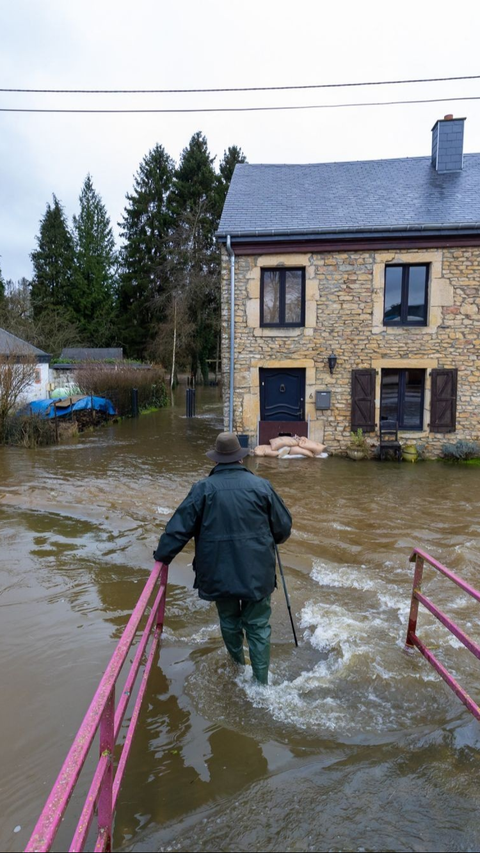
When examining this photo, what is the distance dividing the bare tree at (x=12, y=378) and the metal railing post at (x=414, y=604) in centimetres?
1221

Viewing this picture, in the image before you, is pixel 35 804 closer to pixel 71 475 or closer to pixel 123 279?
pixel 71 475

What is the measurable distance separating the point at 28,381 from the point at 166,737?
13.1 metres

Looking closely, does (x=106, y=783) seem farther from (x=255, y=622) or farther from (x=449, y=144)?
(x=449, y=144)

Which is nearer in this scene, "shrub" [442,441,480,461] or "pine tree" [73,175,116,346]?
"shrub" [442,441,480,461]

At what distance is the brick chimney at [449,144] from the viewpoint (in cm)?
1388

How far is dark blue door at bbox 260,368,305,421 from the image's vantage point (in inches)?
507

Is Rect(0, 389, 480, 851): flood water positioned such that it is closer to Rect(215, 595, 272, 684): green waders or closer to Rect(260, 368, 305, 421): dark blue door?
Rect(215, 595, 272, 684): green waders

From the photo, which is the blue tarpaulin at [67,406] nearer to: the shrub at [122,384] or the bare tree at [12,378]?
the shrub at [122,384]

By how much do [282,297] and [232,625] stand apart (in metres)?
10.3

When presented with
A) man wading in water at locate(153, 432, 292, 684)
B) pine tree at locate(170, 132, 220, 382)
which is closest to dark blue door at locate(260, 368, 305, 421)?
man wading in water at locate(153, 432, 292, 684)

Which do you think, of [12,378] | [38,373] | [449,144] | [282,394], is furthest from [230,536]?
[38,373]

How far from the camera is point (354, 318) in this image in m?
12.5

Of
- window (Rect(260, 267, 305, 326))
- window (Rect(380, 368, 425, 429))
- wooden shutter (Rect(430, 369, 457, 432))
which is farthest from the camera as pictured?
window (Rect(260, 267, 305, 326))

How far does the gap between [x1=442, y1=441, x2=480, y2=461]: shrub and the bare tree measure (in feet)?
36.0
